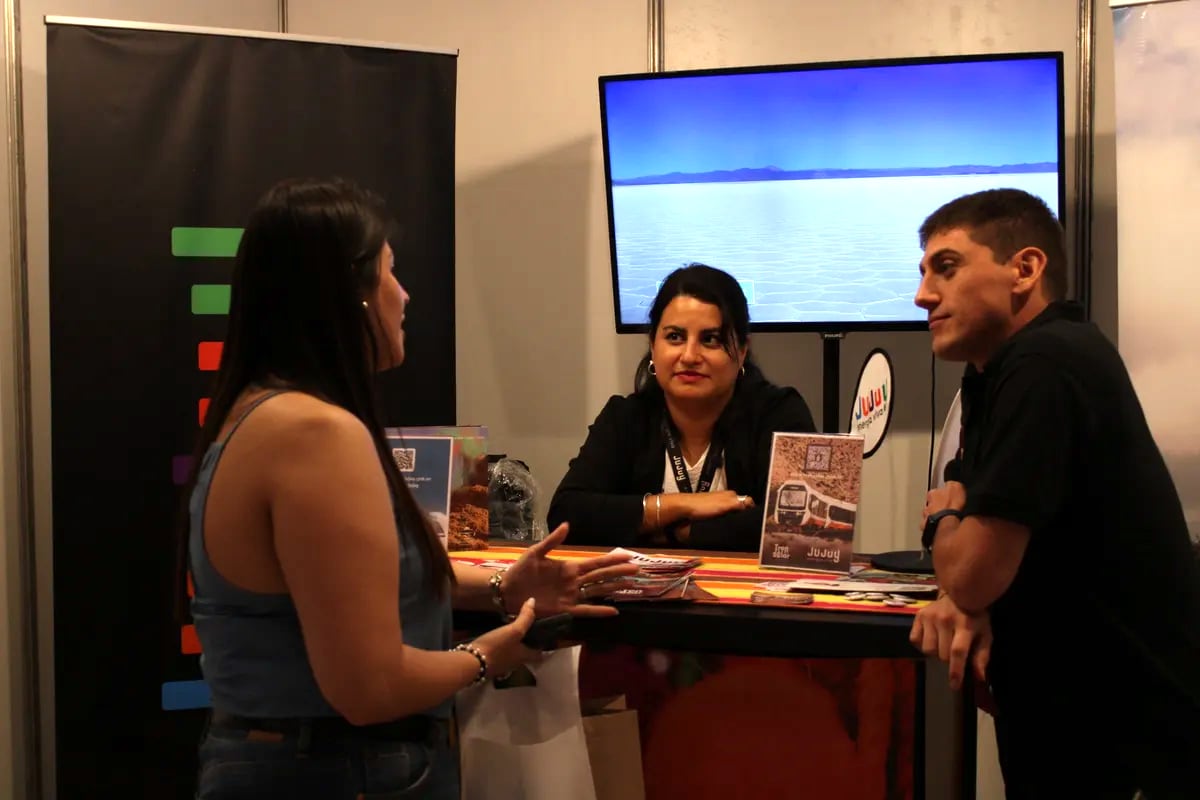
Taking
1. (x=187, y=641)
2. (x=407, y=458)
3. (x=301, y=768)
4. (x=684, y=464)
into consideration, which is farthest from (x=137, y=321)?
(x=301, y=768)

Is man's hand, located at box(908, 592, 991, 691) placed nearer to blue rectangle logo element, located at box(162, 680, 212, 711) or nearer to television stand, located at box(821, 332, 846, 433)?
television stand, located at box(821, 332, 846, 433)

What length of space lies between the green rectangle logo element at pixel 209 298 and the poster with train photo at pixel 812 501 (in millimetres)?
1743

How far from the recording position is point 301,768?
1229 millimetres

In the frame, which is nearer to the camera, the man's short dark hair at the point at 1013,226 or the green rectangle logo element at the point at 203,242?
the man's short dark hair at the point at 1013,226

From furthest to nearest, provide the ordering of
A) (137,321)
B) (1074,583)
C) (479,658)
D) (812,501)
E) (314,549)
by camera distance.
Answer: (137,321), (812,501), (1074,583), (479,658), (314,549)

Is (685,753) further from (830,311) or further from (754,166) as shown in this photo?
(754,166)

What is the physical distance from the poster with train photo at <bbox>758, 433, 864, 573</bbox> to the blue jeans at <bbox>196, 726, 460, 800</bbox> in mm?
972

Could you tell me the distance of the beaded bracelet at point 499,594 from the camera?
1794 mm

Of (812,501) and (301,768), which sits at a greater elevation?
(812,501)

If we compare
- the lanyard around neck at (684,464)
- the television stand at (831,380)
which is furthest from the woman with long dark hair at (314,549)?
the television stand at (831,380)

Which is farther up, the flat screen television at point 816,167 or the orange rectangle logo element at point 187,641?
the flat screen television at point 816,167

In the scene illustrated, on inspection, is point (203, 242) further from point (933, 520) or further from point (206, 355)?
point (933, 520)

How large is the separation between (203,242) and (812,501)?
75.8 inches

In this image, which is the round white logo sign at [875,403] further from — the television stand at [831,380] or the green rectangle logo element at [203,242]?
the green rectangle logo element at [203,242]
